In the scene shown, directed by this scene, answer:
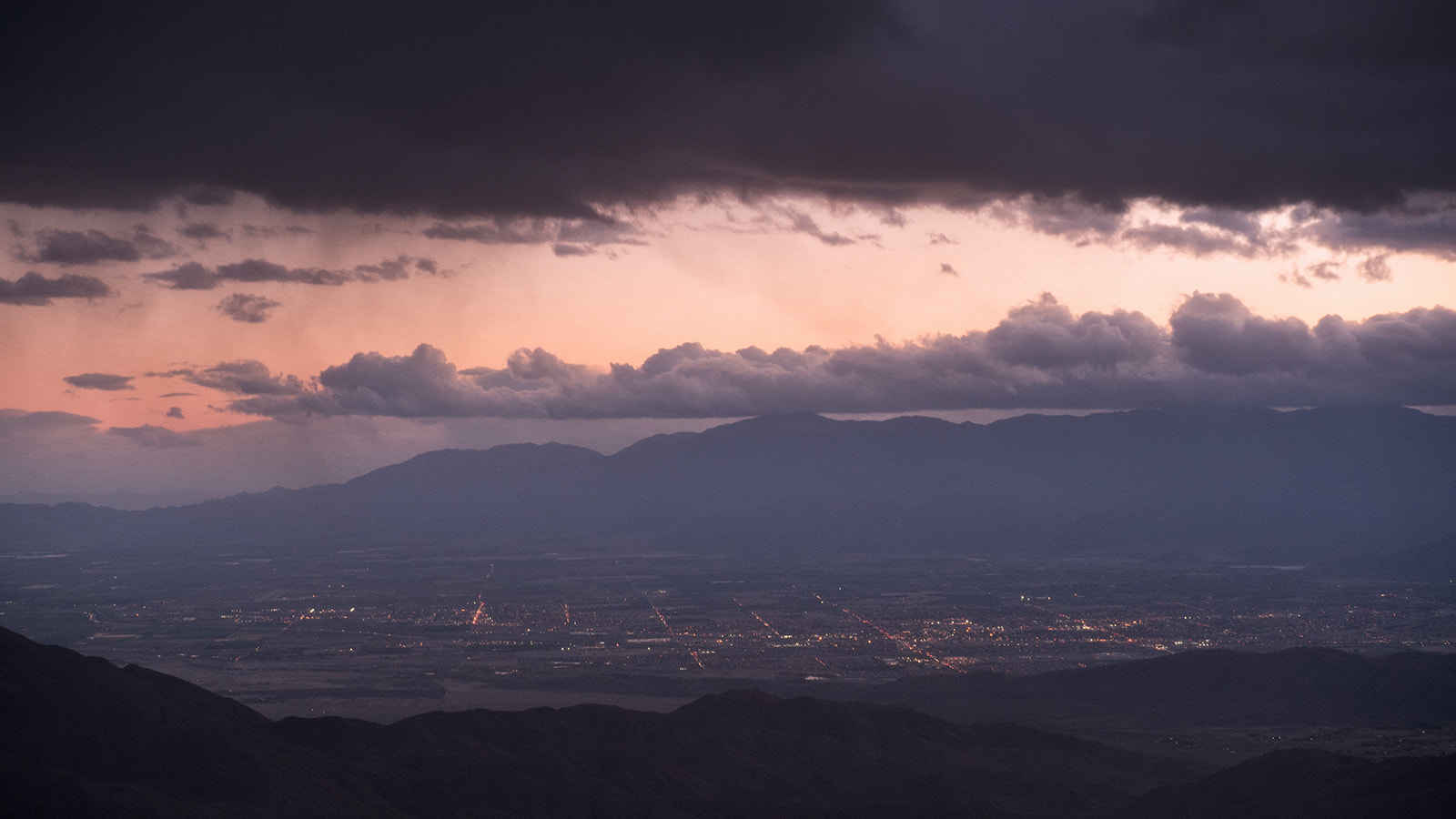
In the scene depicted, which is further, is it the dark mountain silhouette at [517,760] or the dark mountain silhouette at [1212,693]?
the dark mountain silhouette at [1212,693]

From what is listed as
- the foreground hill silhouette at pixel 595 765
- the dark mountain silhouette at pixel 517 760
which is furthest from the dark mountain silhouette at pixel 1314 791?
the dark mountain silhouette at pixel 517 760

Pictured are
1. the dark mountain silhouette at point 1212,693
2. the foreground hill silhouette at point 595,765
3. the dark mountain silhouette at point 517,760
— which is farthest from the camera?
the dark mountain silhouette at point 1212,693

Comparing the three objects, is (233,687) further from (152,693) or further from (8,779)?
(8,779)

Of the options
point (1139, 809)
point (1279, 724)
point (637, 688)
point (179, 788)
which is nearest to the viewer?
point (179, 788)

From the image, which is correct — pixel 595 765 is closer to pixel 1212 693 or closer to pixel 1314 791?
pixel 1314 791

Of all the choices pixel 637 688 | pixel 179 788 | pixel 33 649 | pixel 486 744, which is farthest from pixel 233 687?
pixel 179 788

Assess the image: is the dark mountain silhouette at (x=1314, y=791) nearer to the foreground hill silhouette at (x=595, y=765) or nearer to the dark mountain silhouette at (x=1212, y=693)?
the foreground hill silhouette at (x=595, y=765)

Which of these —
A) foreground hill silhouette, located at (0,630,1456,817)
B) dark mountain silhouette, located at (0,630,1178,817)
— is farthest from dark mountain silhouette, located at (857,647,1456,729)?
foreground hill silhouette, located at (0,630,1456,817)

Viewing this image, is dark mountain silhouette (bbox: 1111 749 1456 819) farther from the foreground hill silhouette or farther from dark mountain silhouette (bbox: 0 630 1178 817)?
dark mountain silhouette (bbox: 0 630 1178 817)
